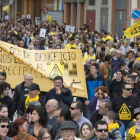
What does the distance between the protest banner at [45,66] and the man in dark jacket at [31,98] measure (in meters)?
1.81

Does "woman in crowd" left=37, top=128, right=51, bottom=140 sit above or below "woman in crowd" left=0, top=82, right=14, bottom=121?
below

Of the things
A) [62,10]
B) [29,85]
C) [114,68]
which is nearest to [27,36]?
[114,68]

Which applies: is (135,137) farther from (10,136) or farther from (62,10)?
(62,10)

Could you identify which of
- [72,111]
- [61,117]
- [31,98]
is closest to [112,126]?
[61,117]

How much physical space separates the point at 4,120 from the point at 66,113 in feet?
4.47

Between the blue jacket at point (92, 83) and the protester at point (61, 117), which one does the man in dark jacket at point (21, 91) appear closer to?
the blue jacket at point (92, 83)

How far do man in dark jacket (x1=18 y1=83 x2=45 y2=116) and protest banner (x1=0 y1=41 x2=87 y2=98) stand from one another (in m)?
1.81

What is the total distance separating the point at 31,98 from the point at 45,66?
250cm

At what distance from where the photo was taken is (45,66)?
12.8 m

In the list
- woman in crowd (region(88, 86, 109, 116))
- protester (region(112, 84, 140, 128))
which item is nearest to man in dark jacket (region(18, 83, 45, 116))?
woman in crowd (region(88, 86, 109, 116))

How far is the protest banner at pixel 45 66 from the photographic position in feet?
40.6

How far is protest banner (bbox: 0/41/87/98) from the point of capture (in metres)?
12.4

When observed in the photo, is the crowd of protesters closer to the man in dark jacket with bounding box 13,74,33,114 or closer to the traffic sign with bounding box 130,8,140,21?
the man in dark jacket with bounding box 13,74,33,114

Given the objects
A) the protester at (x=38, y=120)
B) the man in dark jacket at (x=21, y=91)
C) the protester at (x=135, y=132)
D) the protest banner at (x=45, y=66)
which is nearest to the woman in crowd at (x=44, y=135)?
the protester at (x=38, y=120)
